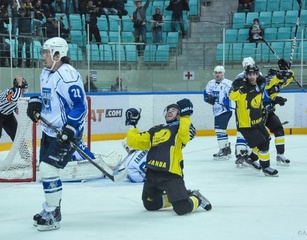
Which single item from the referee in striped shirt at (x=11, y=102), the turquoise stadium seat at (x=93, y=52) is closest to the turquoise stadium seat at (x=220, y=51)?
the turquoise stadium seat at (x=93, y=52)

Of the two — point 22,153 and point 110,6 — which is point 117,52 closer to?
point 110,6

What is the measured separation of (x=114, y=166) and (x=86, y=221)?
2.18m

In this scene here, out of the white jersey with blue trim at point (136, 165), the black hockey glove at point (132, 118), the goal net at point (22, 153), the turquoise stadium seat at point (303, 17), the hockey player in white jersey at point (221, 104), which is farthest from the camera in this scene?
the turquoise stadium seat at point (303, 17)

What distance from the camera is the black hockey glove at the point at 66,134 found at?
433cm

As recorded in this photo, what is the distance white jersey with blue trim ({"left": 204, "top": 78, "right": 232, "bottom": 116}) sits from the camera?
350 inches

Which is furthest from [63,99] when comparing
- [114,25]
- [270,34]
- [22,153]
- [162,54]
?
[270,34]

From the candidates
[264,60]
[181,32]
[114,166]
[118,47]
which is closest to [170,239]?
[114,166]

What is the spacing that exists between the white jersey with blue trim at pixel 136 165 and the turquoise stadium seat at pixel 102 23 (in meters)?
5.92

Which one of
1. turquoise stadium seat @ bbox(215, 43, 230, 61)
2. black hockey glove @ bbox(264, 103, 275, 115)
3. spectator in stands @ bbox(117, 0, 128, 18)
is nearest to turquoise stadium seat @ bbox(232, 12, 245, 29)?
turquoise stadium seat @ bbox(215, 43, 230, 61)

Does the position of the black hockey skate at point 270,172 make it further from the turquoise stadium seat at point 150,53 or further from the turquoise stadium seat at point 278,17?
the turquoise stadium seat at point 278,17

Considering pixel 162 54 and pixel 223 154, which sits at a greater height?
pixel 162 54

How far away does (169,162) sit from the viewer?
193 inches

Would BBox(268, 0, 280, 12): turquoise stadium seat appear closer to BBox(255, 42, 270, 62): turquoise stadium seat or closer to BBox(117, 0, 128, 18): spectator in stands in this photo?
BBox(255, 42, 270, 62): turquoise stadium seat

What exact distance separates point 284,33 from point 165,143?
29.2ft
